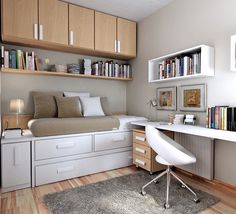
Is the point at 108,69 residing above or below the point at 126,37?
below

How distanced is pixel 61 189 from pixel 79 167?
400 mm

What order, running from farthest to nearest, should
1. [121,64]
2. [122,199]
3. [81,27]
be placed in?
[121,64], [81,27], [122,199]

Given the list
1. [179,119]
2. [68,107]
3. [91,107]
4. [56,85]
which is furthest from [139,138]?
[56,85]

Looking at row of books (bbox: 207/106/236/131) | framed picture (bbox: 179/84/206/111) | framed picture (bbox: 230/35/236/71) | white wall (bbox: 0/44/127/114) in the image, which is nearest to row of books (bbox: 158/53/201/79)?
framed picture (bbox: 179/84/206/111)

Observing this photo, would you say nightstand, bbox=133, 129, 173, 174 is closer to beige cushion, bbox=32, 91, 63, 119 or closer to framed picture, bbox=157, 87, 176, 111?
framed picture, bbox=157, 87, 176, 111

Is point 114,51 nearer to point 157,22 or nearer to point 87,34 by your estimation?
point 87,34

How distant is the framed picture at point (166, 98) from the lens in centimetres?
275

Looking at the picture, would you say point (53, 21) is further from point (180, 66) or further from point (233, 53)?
point (233, 53)

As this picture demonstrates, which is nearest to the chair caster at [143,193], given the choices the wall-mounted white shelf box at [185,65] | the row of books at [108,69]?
the wall-mounted white shelf box at [185,65]

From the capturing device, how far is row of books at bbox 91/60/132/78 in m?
3.22

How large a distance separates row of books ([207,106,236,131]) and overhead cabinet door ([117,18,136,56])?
1.85 m

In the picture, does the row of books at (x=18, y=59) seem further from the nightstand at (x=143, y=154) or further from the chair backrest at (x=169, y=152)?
the chair backrest at (x=169, y=152)

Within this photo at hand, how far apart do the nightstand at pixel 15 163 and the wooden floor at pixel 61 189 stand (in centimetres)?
9

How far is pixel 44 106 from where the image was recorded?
2680mm
